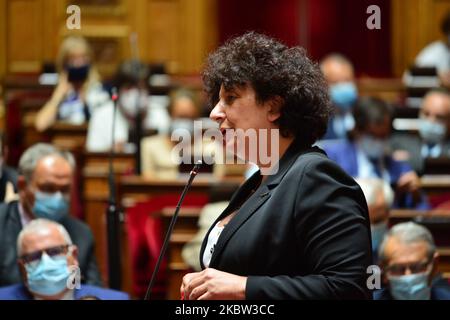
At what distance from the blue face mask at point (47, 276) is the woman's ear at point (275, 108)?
146 centimetres

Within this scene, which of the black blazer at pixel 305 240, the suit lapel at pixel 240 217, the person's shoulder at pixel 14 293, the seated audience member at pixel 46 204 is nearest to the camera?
the black blazer at pixel 305 240

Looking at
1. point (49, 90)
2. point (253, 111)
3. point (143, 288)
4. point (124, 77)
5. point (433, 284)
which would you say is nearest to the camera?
point (253, 111)

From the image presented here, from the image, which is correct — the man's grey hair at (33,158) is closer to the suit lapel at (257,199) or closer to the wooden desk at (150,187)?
the wooden desk at (150,187)

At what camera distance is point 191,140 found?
19.7 ft

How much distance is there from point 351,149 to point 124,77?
211cm

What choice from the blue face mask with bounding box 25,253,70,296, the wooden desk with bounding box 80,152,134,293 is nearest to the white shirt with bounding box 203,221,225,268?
the blue face mask with bounding box 25,253,70,296

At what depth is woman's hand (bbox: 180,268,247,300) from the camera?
→ 1.86 m

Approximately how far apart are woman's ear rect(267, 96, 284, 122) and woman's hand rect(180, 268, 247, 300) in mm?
338

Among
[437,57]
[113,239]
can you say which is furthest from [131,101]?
[437,57]

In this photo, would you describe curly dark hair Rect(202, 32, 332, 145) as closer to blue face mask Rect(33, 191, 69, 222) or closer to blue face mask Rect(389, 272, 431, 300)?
blue face mask Rect(389, 272, 431, 300)

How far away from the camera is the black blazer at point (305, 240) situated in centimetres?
184

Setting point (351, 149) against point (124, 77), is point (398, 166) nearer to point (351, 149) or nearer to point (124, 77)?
point (351, 149)

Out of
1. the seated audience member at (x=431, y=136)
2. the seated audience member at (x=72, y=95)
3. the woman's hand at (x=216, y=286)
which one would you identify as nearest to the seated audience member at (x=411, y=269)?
the woman's hand at (x=216, y=286)
